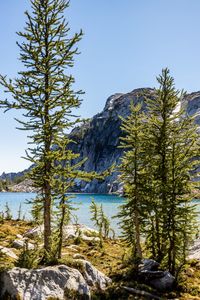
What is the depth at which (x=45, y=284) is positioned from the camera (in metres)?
11.7

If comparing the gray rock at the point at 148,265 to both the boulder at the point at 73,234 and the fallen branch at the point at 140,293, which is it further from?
the boulder at the point at 73,234

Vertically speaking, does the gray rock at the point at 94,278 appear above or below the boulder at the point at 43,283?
below

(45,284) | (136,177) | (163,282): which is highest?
(136,177)

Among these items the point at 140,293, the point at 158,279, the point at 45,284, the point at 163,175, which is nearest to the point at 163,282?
the point at 158,279

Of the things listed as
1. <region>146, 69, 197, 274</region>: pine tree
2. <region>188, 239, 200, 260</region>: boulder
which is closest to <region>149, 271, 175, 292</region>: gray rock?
<region>146, 69, 197, 274</region>: pine tree

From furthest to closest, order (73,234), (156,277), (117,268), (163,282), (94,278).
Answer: (73,234) → (117,268) → (156,277) → (163,282) → (94,278)

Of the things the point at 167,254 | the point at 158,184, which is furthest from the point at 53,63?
the point at 167,254

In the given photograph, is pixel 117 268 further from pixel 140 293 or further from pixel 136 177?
pixel 136 177

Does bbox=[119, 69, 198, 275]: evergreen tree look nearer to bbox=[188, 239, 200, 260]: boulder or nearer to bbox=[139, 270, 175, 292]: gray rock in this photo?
bbox=[139, 270, 175, 292]: gray rock

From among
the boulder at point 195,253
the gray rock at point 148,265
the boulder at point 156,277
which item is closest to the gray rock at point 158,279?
the boulder at point 156,277

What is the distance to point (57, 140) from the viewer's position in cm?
1545

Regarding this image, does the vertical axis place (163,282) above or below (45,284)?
below

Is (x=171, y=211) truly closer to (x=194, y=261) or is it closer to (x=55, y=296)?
(x=194, y=261)

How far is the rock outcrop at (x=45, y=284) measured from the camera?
11062 mm
